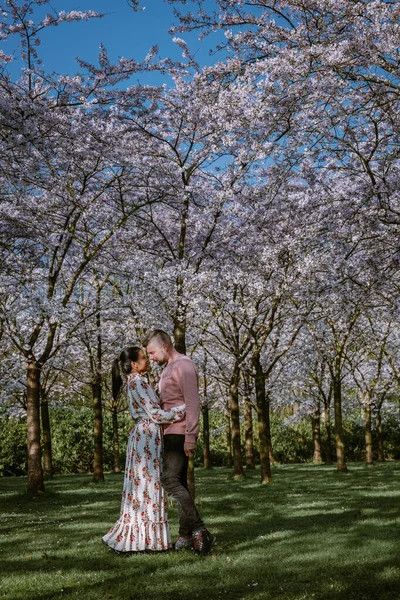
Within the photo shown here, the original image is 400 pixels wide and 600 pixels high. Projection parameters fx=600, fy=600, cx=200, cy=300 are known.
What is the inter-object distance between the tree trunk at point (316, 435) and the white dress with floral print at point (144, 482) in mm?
23273

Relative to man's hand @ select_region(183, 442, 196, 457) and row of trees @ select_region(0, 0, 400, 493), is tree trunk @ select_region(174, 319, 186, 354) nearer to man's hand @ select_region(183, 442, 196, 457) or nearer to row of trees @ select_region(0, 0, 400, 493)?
row of trees @ select_region(0, 0, 400, 493)

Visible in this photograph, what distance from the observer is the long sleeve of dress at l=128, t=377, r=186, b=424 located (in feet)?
20.8

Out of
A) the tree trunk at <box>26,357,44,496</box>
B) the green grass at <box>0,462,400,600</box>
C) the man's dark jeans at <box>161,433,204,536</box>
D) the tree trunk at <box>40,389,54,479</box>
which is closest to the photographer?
the green grass at <box>0,462,400,600</box>

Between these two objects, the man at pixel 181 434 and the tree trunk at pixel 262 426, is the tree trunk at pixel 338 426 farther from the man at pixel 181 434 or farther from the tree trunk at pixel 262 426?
the man at pixel 181 434

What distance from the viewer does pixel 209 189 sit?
14805mm

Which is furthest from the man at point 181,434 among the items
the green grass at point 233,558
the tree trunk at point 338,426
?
the tree trunk at point 338,426

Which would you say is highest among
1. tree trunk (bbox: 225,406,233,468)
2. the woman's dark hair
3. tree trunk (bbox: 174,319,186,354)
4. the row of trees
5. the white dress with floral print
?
the row of trees

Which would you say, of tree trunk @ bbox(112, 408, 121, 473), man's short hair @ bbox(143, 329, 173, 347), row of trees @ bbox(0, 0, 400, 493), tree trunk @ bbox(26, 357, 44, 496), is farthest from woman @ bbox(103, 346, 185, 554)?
tree trunk @ bbox(112, 408, 121, 473)

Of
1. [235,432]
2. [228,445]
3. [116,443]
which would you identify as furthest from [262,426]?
[228,445]

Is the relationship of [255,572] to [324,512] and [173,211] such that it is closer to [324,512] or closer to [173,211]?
[324,512]

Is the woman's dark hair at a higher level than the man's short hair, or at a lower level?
lower

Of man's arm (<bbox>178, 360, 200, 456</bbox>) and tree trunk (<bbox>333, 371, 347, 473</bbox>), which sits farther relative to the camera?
tree trunk (<bbox>333, 371, 347, 473</bbox>)

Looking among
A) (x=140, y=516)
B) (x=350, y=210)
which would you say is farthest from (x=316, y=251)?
(x=140, y=516)

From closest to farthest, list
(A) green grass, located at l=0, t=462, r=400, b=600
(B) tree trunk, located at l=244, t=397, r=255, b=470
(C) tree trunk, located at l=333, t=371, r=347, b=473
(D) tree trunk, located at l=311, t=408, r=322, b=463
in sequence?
(A) green grass, located at l=0, t=462, r=400, b=600, (C) tree trunk, located at l=333, t=371, r=347, b=473, (B) tree trunk, located at l=244, t=397, r=255, b=470, (D) tree trunk, located at l=311, t=408, r=322, b=463
